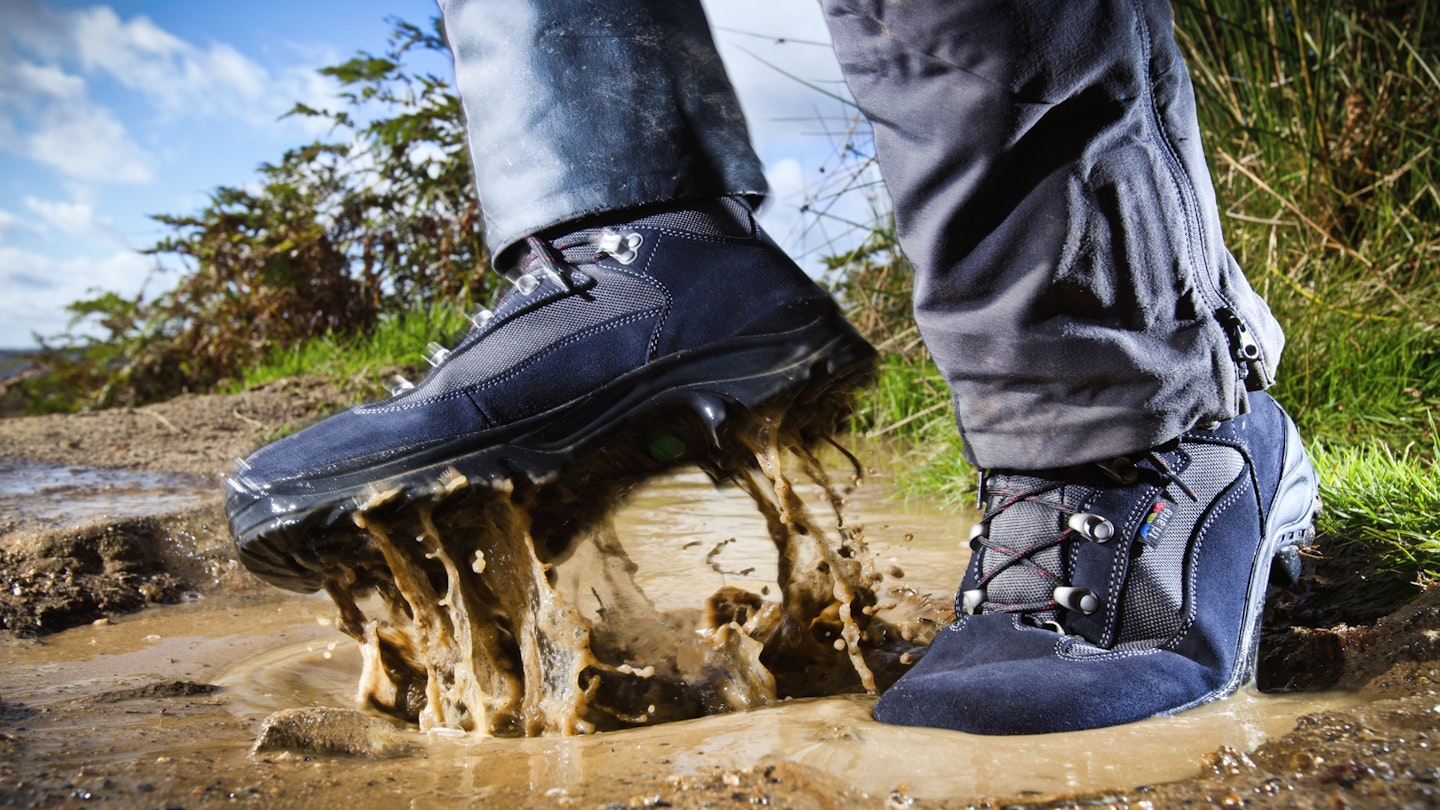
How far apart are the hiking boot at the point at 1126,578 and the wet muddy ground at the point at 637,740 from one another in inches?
2.8

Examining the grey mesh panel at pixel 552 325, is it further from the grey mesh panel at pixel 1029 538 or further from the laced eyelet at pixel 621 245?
the grey mesh panel at pixel 1029 538

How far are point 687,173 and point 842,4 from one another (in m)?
0.43

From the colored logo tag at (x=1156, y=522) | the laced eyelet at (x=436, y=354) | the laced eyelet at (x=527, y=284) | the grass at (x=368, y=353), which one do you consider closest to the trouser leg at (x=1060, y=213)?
the colored logo tag at (x=1156, y=522)

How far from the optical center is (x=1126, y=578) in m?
1.31

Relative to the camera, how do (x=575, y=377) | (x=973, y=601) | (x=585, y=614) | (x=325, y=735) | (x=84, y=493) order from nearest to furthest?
(x=325, y=735)
(x=973, y=601)
(x=575, y=377)
(x=585, y=614)
(x=84, y=493)

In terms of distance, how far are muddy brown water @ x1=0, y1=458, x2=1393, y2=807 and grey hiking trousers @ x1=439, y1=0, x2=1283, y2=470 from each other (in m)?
0.41

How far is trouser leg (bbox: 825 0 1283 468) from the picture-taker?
3.78 feet

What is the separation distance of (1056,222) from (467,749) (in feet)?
3.16

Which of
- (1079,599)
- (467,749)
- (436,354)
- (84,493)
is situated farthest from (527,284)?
(84,493)

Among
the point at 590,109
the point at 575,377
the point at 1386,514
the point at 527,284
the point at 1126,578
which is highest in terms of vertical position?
the point at 590,109

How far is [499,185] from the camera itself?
1.63m

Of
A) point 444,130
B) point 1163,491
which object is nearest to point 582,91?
point 1163,491

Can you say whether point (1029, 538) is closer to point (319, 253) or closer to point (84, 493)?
point (84, 493)

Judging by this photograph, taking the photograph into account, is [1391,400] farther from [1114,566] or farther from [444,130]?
[444,130]
